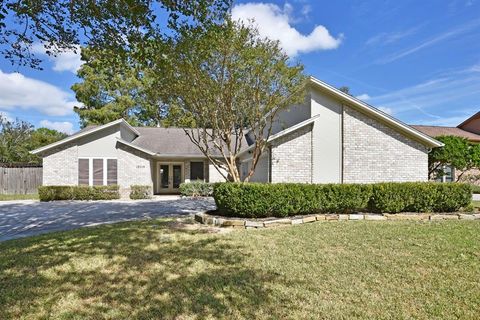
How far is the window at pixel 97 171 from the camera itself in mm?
19250

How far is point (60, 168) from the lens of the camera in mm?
19156

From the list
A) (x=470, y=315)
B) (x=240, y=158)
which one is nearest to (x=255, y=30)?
(x=470, y=315)

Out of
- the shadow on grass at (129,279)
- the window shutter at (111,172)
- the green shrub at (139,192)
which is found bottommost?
the shadow on grass at (129,279)

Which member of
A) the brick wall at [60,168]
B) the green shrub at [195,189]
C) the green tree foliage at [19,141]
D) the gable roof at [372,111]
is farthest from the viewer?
the green tree foliage at [19,141]

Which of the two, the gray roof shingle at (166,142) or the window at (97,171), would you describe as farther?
the gray roof shingle at (166,142)

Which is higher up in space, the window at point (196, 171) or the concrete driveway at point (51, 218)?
the window at point (196, 171)

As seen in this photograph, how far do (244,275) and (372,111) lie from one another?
39.7 ft

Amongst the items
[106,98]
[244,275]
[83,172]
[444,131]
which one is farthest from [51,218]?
[444,131]

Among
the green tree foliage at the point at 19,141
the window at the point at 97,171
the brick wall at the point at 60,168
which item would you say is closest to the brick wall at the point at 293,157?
the window at the point at 97,171

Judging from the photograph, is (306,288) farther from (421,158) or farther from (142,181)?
(142,181)

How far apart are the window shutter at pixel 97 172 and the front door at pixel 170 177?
4.58 meters

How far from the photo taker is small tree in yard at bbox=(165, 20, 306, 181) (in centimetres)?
952

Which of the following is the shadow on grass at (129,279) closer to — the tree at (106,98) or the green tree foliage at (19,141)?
the tree at (106,98)

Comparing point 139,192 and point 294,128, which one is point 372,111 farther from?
point 139,192
